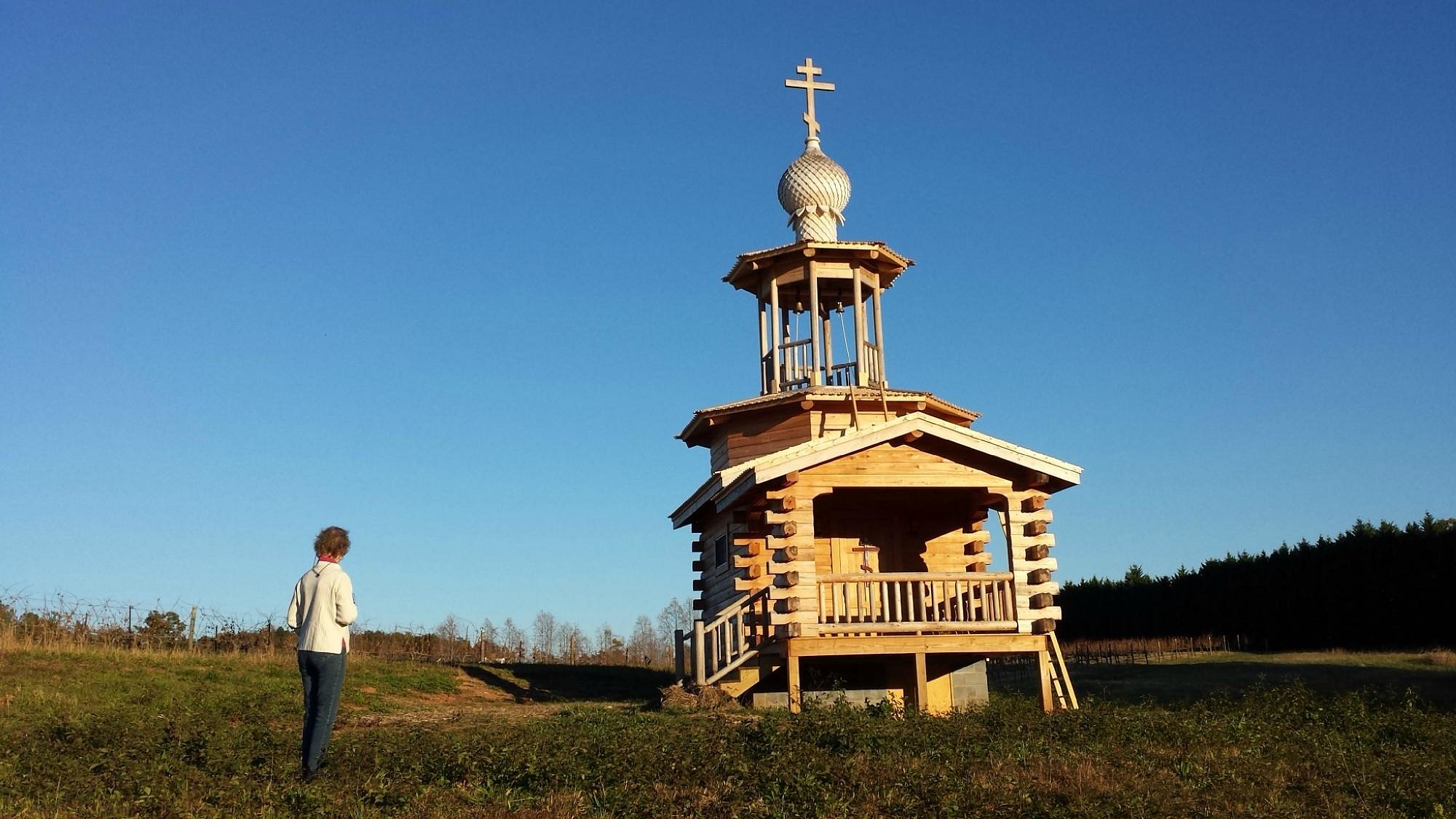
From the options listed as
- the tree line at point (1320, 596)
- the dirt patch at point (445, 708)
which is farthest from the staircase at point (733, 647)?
the tree line at point (1320, 596)

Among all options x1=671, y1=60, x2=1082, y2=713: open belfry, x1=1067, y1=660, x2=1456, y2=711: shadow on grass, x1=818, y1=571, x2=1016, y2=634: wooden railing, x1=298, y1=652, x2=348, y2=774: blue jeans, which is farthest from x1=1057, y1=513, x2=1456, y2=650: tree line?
x1=298, y1=652, x2=348, y2=774: blue jeans

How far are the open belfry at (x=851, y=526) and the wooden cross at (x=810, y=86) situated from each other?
87.5 inches

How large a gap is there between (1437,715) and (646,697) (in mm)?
12899

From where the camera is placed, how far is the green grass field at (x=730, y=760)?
34.6ft

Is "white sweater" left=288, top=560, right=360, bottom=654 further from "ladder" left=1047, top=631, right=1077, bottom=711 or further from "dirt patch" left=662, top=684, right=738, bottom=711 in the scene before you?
"ladder" left=1047, top=631, right=1077, bottom=711

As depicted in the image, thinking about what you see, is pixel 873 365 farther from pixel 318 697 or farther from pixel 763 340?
pixel 318 697

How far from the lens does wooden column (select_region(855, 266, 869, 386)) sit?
25719mm

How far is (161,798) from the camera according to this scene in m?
10.3

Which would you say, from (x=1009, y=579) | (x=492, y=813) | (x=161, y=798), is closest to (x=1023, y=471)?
(x=1009, y=579)

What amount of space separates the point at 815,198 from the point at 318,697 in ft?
61.6

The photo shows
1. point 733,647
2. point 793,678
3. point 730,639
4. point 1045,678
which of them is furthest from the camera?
point 733,647

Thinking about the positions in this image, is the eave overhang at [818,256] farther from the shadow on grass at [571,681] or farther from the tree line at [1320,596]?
the tree line at [1320,596]

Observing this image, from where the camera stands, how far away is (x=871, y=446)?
20.0m

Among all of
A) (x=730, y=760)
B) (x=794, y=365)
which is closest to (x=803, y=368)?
(x=794, y=365)
